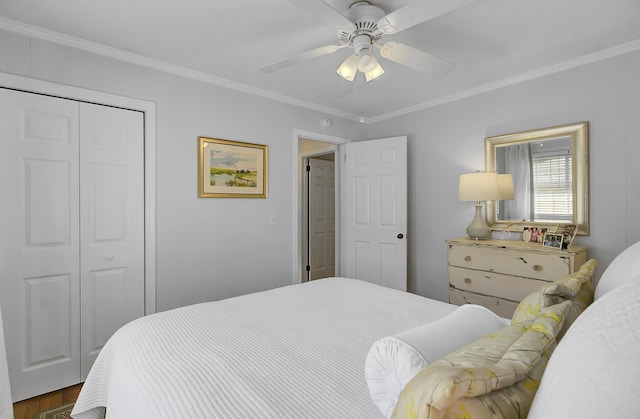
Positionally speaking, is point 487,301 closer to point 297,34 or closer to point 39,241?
point 297,34

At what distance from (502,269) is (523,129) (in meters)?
1.28

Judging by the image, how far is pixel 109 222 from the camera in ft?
7.92

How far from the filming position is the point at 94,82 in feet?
7.68

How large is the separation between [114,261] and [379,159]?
9.11 ft

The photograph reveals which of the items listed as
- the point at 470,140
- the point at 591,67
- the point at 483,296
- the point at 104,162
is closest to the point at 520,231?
the point at 483,296

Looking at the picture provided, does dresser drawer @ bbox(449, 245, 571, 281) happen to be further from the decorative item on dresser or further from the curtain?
the curtain

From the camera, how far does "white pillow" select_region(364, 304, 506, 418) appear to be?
0.77 m

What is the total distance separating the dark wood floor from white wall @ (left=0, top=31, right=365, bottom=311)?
Answer: 30.1 inches

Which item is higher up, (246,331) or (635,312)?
(635,312)

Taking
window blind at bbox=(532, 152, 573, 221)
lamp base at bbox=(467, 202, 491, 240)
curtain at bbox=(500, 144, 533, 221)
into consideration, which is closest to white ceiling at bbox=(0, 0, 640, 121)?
curtain at bbox=(500, 144, 533, 221)

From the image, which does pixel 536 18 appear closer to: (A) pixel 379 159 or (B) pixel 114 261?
(A) pixel 379 159

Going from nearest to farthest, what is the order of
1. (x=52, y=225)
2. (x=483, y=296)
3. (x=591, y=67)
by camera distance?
(x=52, y=225) → (x=591, y=67) → (x=483, y=296)

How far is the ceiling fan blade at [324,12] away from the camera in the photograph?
1.46 m

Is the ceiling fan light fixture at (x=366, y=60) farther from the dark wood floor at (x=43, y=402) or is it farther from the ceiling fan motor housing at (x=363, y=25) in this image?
the dark wood floor at (x=43, y=402)
